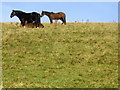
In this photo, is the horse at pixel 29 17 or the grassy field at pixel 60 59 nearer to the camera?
Answer: the grassy field at pixel 60 59

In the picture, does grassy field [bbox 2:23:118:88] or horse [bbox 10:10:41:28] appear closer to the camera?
grassy field [bbox 2:23:118:88]

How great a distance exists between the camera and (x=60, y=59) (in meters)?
15.8

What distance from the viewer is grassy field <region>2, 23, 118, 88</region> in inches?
468

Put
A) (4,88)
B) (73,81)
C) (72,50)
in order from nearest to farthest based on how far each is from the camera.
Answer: (4,88) → (73,81) → (72,50)

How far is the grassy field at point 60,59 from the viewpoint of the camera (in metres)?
11.9

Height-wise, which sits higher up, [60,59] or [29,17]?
[29,17]

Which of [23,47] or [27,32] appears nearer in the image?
[23,47]

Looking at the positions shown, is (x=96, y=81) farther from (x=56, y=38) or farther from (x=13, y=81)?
(x=56, y=38)

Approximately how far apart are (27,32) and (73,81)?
484 inches

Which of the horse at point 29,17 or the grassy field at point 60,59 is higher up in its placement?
the horse at point 29,17

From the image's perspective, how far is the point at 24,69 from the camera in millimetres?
13828

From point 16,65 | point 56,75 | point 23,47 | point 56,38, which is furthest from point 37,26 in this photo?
point 56,75

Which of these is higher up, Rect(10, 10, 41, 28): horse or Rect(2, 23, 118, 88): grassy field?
Rect(10, 10, 41, 28): horse

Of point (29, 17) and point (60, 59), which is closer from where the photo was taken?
point (60, 59)
